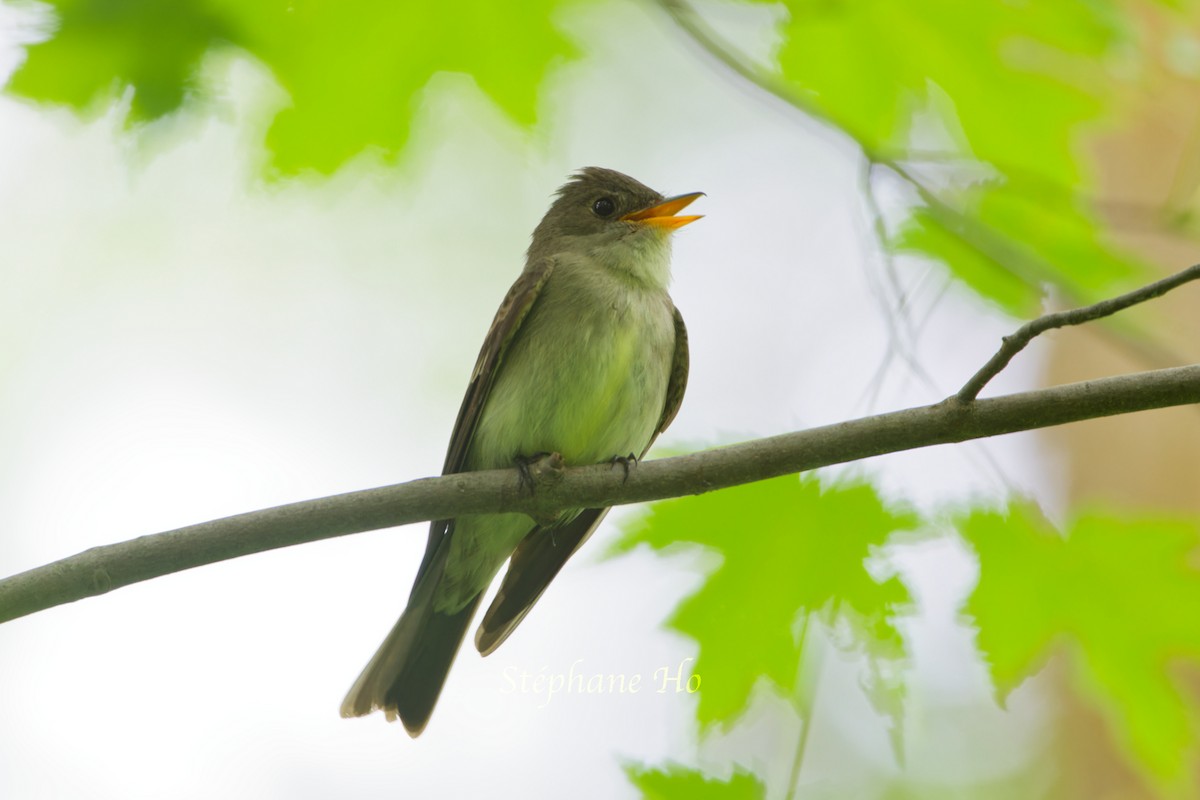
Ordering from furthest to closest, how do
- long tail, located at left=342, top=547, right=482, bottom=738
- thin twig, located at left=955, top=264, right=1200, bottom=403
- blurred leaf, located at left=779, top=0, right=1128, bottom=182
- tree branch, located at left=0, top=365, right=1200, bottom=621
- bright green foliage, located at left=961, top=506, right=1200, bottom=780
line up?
long tail, located at left=342, top=547, right=482, bottom=738, blurred leaf, located at left=779, top=0, right=1128, bottom=182, bright green foliage, located at left=961, top=506, right=1200, bottom=780, tree branch, located at left=0, top=365, right=1200, bottom=621, thin twig, located at left=955, top=264, right=1200, bottom=403

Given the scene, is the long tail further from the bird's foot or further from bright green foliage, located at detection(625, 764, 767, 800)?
bright green foliage, located at detection(625, 764, 767, 800)

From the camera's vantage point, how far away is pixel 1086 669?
3.10 metres

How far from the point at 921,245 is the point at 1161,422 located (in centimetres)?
396

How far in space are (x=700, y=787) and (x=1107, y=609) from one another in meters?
1.14

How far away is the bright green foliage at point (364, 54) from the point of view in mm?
3266

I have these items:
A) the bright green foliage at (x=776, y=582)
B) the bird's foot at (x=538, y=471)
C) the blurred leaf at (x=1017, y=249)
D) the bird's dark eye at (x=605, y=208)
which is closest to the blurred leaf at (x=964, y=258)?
the blurred leaf at (x=1017, y=249)

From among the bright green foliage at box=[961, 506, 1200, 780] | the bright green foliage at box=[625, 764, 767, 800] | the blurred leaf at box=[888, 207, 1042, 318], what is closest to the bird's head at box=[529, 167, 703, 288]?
the blurred leaf at box=[888, 207, 1042, 318]

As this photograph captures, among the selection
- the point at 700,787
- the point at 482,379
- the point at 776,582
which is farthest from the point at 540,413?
the point at 700,787

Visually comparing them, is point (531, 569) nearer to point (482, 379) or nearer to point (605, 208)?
point (482, 379)

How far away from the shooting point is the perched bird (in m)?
4.22

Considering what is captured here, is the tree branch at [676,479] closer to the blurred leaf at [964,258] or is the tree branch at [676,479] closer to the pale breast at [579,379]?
the blurred leaf at [964,258]

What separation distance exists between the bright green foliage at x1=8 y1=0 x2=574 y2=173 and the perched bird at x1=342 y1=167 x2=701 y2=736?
3.65 ft

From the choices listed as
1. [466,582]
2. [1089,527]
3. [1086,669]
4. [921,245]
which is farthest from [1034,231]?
[466,582]

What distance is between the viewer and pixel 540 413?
13.8 ft
